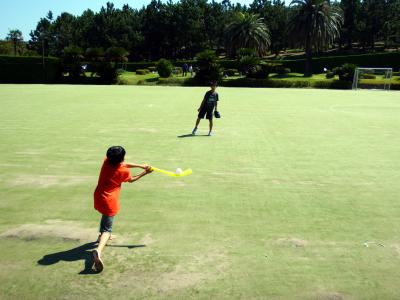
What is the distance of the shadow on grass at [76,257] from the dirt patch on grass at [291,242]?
170cm

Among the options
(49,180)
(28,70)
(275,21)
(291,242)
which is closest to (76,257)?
(291,242)

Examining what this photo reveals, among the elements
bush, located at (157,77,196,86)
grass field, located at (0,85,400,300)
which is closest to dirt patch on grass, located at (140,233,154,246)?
grass field, located at (0,85,400,300)

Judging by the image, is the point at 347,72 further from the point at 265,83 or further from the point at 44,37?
the point at 44,37

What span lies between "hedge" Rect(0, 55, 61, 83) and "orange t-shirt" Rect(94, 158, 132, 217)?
47.1m

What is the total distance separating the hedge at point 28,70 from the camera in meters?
49.4

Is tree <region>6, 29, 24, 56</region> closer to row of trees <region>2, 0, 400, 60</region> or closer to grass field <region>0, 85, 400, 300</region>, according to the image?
row of trees <region>2, 0, 400, 60</region>

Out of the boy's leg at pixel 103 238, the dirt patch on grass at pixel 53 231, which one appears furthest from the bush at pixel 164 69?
the boy's leg at pixel 103 238

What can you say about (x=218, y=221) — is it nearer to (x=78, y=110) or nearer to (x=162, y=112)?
(x=162, y=112)

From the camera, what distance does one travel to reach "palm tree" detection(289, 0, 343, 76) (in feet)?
184

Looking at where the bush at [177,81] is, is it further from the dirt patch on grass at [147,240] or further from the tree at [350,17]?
the tree at [350,17]

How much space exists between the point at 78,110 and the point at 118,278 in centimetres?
1679

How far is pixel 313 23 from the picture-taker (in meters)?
56.1

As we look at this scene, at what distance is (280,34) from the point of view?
93125 mm

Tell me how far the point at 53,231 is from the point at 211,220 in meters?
2.09
